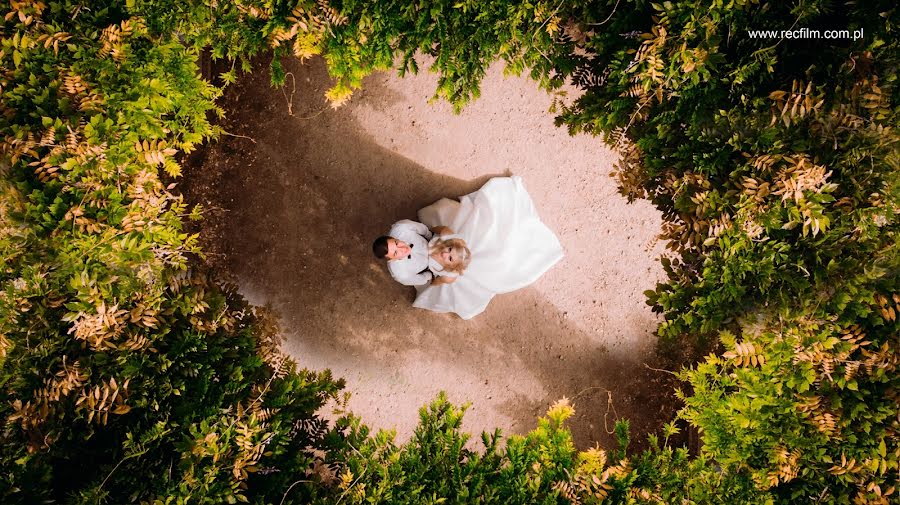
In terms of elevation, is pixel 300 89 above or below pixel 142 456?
above

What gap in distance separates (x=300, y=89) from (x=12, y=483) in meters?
3.80

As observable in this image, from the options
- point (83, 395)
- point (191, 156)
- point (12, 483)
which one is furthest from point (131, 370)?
point (191, 156)

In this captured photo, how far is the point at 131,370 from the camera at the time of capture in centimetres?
280

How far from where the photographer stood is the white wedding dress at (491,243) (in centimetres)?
439

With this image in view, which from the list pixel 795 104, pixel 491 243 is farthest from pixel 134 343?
pixel 795 104

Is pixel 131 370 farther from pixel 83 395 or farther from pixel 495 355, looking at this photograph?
pixel 495 355

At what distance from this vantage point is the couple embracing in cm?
418

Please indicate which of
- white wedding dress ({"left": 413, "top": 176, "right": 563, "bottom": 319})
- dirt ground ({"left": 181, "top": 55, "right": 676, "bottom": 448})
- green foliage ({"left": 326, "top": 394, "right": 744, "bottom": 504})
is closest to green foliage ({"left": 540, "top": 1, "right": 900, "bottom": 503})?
green foliage ({"left": 326, "top": 394, "right": 744, "bottom": 504})

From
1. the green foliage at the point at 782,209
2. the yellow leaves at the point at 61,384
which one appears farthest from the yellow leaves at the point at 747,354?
the yellow leaves at the point at 61,384

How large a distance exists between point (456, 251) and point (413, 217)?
908 millimetres

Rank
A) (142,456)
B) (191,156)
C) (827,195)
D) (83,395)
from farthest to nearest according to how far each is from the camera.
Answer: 1. (191,156)
2. (142,456)
3. (83,395)
4. (827,195)

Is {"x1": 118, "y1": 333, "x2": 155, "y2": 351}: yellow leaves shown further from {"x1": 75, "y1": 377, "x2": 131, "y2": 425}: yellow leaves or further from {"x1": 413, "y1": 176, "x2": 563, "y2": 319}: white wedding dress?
{"x1": 413, "y1": 176, "x2": 563, "y2": 319}: white wedding dress

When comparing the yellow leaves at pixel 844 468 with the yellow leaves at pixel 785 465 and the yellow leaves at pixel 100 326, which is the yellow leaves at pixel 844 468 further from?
the yellow leaves at pixel 100 326

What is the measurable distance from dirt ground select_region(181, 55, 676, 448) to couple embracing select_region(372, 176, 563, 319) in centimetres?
27
